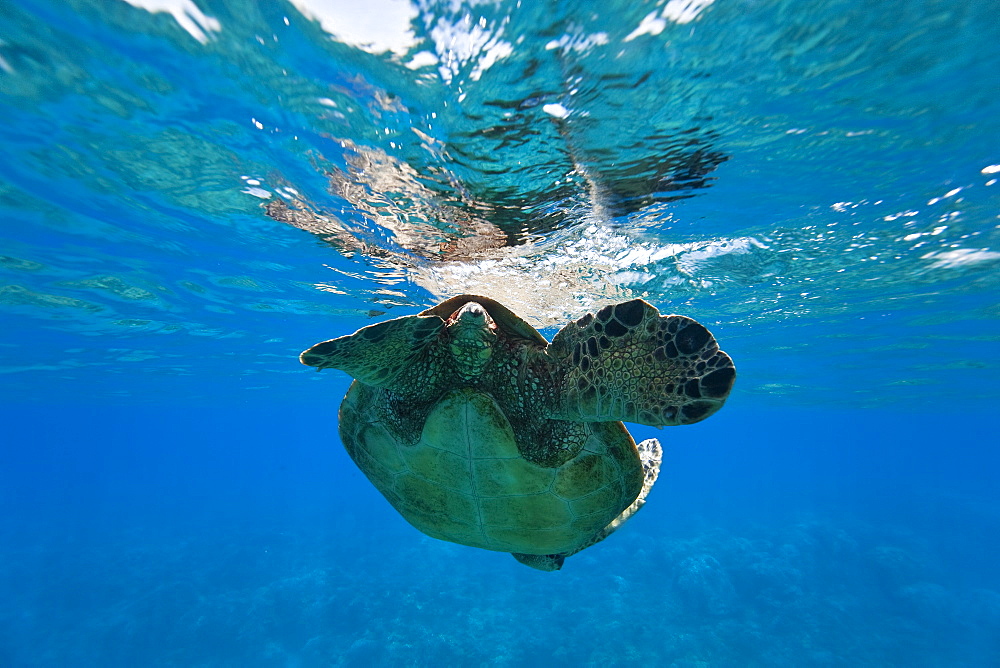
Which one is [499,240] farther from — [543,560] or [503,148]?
[543,560]

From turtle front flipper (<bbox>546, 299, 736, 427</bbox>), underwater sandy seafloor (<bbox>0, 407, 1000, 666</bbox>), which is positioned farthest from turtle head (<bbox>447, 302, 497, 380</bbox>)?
underwater sandy seafloor (<bbox>0, 407, 1000, 666</bbox>)

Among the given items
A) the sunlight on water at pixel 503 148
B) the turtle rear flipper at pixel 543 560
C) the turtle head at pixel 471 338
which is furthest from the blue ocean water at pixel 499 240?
the turtle rear flipper at pixel 543 560

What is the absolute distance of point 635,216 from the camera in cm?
885

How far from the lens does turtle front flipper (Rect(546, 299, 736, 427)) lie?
123 inches

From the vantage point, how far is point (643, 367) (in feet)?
11.3

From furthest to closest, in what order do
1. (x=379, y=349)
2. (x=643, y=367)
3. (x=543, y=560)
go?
(x=543, y=560) < (x=379, y=349) < (x=643, y=367)

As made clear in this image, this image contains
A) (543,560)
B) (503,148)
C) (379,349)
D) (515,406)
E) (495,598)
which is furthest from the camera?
(495,598)

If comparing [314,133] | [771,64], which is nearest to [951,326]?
[771,64]

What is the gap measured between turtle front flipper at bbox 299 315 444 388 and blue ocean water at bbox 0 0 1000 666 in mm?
3503

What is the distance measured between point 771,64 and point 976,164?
5162 millimetres

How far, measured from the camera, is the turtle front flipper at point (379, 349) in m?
3.45

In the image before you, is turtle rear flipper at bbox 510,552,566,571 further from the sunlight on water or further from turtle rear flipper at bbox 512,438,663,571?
the sunlight on water

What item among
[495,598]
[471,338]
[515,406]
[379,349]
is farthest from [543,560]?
[495,598]

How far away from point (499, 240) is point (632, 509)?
6134 mm
